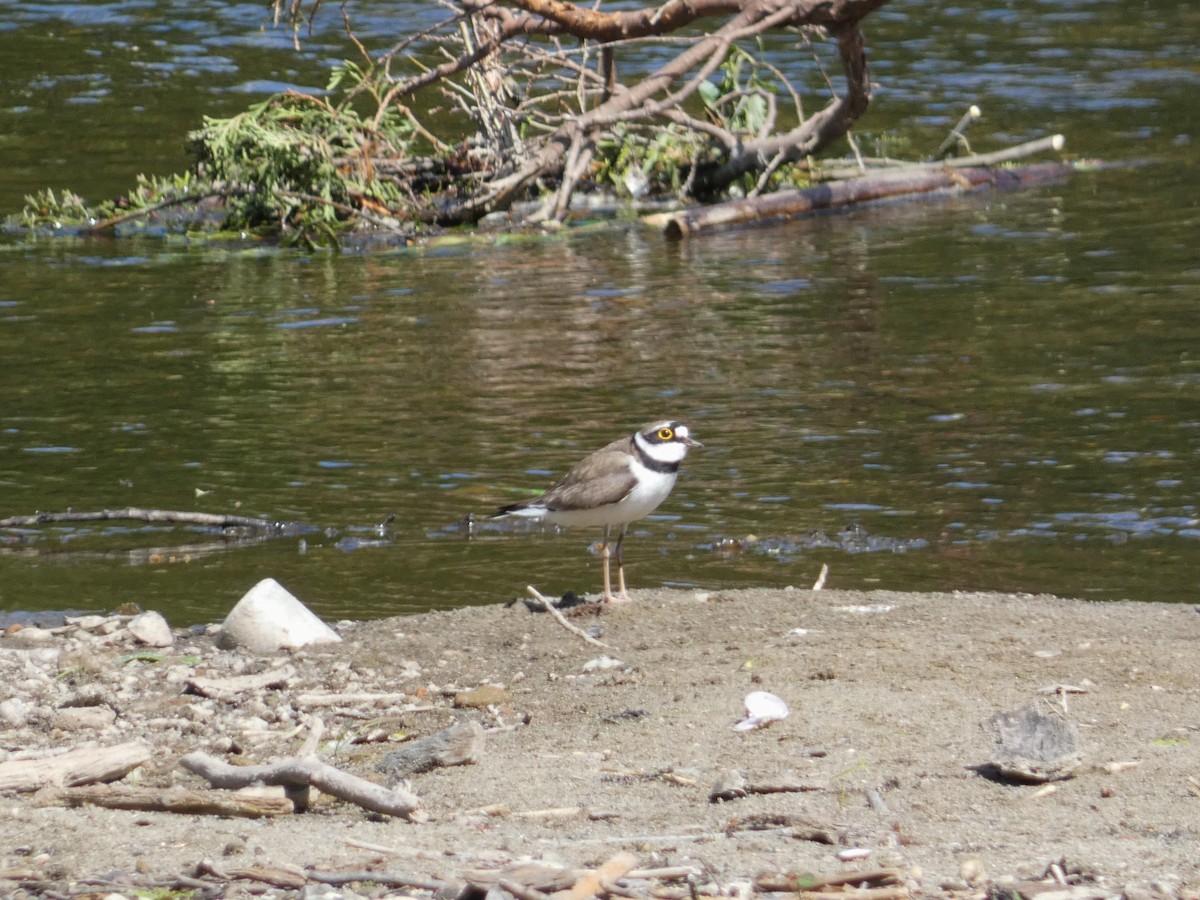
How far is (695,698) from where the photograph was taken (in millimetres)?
6449

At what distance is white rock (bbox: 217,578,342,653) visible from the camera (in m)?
7.60

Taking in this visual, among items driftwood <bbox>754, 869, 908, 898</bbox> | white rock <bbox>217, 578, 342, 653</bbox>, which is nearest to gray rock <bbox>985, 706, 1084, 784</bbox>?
driftwood <bbox>754, 869, 908, 898</bbox>

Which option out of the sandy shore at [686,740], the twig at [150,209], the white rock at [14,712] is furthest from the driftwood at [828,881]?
the twig at [150,209]

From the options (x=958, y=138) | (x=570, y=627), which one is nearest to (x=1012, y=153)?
(x=958, y=138)

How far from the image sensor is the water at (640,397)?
9.57m

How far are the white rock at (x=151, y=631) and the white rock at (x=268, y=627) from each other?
0.24m

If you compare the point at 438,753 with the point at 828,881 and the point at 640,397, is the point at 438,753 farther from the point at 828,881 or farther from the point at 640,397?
the point at 640,397

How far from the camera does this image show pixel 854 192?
68.5ft

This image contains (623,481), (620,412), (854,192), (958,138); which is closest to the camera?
(623,481)

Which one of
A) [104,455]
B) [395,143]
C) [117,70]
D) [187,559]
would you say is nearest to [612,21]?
[395,143]

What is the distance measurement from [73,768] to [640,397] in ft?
25.4

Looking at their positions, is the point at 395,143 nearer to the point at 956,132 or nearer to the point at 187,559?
the point at 956,132

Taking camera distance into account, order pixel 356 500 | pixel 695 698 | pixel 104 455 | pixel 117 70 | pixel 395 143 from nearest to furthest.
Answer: pixel 695 698 → pixel 356 500 → pixel 104 455 → pixel 395 143 → pixel 117 70

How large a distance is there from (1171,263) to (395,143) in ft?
28.2
